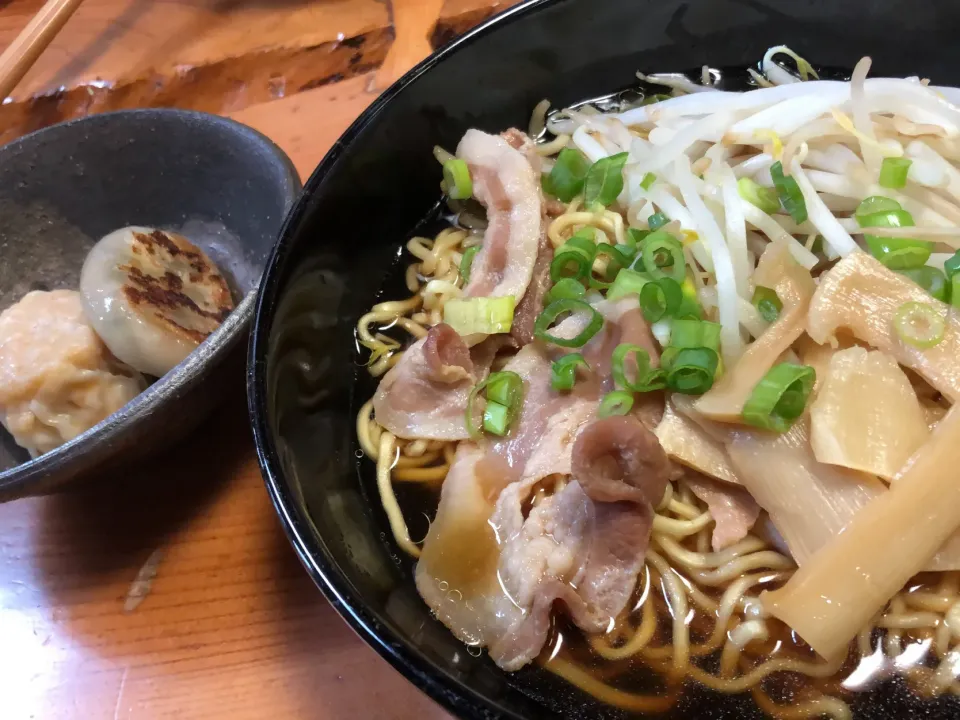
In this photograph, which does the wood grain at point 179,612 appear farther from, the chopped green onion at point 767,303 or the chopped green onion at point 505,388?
the chopped green onion at point 767,303

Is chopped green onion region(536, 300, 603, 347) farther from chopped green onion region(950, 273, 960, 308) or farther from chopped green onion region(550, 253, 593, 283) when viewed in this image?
chopped green onion region(950, 273, 960, 308)

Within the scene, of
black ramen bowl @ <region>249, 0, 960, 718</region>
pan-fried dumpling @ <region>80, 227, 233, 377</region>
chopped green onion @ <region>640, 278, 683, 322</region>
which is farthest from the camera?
pan-fried dumpling @ <region>80, 227, 233, 377</region>

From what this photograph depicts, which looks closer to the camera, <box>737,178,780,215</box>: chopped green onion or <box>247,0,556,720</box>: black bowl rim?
<box>247,0,556,720</box>: black bowl rim

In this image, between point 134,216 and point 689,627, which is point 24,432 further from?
point 689,627

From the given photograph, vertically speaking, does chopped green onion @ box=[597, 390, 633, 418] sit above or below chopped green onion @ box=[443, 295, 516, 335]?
below

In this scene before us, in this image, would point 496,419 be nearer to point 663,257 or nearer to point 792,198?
point 663,257

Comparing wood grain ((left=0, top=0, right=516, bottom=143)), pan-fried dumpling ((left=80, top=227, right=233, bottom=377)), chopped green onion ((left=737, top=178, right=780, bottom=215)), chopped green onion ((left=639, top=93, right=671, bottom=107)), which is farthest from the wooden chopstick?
chopped green onion ((left=737, top=178, right=780, bottom=215))
